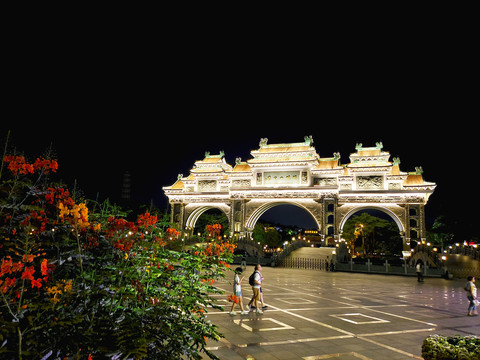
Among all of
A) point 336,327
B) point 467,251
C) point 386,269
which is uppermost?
point 467,251

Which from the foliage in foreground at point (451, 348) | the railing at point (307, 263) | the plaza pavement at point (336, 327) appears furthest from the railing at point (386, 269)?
the foliage in foreground at point (451, 348)

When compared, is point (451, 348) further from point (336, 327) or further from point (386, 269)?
point (386, 269)

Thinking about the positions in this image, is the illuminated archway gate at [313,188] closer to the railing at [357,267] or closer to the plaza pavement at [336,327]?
the railing at [357,267]

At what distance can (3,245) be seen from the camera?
2.65 metres

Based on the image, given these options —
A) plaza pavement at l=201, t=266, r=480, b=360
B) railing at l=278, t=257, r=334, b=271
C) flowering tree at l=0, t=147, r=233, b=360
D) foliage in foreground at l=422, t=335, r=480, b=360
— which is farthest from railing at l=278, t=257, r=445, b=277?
flowering tree at l=0, t=147, r=233, b=360

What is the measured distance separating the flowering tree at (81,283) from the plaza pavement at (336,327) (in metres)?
2.42

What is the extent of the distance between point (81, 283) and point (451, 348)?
4.80 meters

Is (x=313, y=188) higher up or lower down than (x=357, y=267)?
higher up

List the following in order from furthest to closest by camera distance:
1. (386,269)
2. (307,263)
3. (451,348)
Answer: (307,263) → (386,269) → (451,348)

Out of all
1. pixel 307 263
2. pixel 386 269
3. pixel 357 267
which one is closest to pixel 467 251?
pixel 386 269

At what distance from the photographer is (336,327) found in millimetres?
7184

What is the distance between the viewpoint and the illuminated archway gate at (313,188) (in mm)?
30688

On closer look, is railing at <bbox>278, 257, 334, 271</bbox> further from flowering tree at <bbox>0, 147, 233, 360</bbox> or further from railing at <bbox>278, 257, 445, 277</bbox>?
flowering tree at <bbox>0, 147, 233, 360</bbox>

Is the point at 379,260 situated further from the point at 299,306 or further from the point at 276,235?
the point at 276,235
